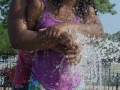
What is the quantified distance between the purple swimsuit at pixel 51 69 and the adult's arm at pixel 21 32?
0.12 metres

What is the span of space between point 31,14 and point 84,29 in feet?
1.06

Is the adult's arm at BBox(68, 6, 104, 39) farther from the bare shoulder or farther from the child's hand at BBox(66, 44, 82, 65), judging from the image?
the bare shoulder

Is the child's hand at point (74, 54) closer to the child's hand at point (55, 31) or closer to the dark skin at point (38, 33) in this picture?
the dark skin at point (38, 33)

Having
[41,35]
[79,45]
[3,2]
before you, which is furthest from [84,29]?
[3,2]

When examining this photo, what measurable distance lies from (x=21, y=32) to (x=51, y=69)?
0.95ft

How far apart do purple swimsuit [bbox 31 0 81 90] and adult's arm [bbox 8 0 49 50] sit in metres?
0.12

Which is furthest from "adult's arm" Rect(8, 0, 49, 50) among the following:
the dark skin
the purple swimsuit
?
the purple swimsuit

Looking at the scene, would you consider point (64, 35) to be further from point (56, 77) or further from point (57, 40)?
point (56, 77)

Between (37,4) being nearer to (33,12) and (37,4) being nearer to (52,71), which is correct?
(33,12)

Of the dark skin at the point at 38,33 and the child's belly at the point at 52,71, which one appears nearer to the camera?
the dark skin at the point at 38,33

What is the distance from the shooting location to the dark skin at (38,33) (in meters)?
1.96

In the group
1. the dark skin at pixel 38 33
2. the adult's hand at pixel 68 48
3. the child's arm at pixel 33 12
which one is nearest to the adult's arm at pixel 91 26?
the dark skin at pixel 38 33

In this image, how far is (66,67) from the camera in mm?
2115

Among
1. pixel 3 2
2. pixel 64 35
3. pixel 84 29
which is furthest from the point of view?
pixel 3 2
